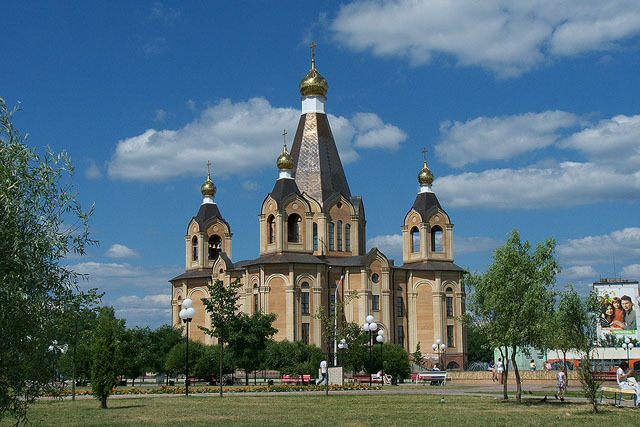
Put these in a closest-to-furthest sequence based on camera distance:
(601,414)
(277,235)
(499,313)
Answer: (601,414), (499,313), (277,235)

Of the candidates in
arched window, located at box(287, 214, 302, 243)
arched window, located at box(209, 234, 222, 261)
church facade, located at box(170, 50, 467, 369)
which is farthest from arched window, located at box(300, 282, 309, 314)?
arched window, located at box(209, 234, 222, 261)

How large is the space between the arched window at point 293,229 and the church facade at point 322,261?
0.08 meters

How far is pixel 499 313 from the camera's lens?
2531cm

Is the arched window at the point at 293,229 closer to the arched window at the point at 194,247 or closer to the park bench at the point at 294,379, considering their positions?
the arched window at the point at 194,247

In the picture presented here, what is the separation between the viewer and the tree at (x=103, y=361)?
24.5 metres

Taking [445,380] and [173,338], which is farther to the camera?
[173,338]

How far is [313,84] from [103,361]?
40719 millimetres

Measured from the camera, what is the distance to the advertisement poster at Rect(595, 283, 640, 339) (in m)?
113

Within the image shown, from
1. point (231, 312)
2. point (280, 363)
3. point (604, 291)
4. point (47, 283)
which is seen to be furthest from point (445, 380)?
point (604, 291)

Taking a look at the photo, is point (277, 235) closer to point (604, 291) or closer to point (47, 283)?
point (47, 283)

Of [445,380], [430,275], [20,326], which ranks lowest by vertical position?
[445,380]

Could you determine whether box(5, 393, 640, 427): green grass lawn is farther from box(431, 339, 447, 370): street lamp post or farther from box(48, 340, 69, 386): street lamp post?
box(431, 339, 447, 370): street lamp post

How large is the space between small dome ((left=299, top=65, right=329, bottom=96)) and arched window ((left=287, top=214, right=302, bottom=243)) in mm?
11153

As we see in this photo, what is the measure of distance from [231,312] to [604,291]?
307 ft
